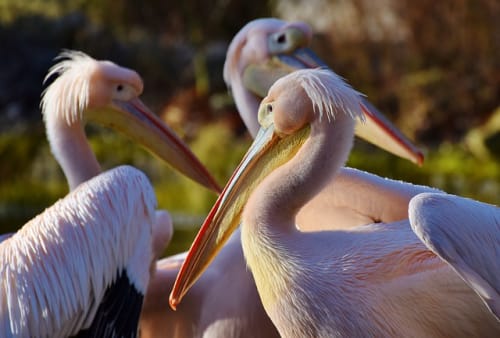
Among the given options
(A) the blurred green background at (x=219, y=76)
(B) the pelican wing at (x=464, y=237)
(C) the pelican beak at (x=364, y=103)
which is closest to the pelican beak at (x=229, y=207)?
(B) the pelican wing at (x=464, y=237)

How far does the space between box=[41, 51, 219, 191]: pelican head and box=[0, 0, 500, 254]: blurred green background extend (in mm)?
4547

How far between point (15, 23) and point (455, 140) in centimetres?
1133

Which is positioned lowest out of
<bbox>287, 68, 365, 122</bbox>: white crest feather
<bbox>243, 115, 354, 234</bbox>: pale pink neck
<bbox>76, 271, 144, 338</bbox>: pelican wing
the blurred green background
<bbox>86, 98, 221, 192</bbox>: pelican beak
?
the blurred green background

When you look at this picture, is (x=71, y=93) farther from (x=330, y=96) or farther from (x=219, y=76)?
(x=219, y=76)

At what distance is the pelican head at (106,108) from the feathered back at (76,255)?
620mm

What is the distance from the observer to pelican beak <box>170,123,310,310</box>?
3.16 metres

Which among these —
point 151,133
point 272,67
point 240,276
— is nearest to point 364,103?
point 272,67

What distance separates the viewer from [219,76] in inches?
839

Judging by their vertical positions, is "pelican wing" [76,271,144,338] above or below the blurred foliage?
above

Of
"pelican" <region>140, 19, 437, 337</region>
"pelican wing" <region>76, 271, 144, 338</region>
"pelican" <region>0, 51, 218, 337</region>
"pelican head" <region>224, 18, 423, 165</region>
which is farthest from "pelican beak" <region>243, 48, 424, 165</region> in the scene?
"pelican wing" <region>76, 271, 144, 338</region>

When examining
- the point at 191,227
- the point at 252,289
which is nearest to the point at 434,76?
the point at 191,227

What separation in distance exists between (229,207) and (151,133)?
4.02 feet

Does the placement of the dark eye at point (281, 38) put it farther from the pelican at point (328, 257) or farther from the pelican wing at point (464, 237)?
the pelican wing at point (464, 237)

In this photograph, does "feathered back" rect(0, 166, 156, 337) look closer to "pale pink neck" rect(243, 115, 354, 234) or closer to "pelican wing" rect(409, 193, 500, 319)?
"pale pink neck" rect(243, 115, 354, 234)
